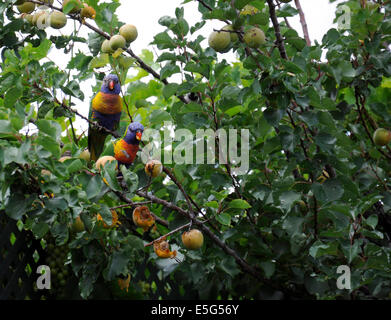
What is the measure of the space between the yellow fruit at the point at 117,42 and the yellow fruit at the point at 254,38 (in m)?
0.35

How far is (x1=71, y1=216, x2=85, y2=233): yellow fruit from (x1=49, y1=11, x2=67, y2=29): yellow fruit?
24.1 inches

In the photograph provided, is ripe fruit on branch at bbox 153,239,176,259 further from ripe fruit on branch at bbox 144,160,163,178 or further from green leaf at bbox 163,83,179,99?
green leaf at bbox 163,83,179,99

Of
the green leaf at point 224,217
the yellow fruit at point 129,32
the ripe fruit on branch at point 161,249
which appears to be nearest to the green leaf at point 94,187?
the ripe fruit on branch at point 161,249

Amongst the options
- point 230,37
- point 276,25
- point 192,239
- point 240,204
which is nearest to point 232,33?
point 230,37

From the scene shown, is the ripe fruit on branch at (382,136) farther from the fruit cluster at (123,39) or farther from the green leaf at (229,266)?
the fruit cluster at (123,39)

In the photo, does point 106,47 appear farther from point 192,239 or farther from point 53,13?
point 192,239

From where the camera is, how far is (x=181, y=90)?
1440 mm

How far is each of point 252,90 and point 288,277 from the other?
718 mm

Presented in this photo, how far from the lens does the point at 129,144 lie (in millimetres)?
1366

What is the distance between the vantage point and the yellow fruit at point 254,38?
129 centimetres

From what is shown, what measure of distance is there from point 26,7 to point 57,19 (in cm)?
15
